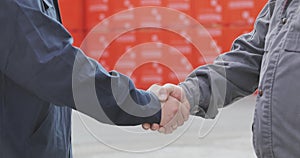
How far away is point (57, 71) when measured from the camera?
1393 millimetres

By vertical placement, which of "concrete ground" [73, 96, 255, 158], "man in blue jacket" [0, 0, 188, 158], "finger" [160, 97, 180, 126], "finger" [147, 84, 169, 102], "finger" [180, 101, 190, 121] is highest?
"man in blue jacket" [0, 0, 188, 158]

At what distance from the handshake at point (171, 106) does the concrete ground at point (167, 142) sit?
1.87 m

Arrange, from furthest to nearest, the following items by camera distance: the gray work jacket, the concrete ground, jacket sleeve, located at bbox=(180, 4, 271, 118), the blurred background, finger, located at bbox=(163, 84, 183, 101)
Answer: the blurred background, the concrete ground, finger, located at bbox=(163, 84, 183, 101), jacket sleeve, located at bbox=(180, 4, 271, 118), the gray work jacket

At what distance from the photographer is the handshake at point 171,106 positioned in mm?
1762

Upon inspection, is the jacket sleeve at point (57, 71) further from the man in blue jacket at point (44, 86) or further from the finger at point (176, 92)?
the finger at point (176, 92)

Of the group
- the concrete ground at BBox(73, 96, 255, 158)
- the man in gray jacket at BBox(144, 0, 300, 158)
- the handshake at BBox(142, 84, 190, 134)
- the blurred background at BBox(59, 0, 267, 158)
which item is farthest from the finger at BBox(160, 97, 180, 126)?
the blurred background at BBox(59, 0, 267, 158)

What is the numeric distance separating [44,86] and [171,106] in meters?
0.55

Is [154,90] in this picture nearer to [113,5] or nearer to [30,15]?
[30,15]

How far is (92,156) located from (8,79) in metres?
2.69

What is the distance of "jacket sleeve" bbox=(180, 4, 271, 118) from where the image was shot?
1676mm

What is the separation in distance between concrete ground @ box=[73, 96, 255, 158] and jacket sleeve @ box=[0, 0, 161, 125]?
2223 millimetres

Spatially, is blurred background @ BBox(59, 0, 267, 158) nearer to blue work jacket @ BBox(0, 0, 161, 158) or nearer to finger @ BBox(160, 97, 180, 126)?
finger @ BBox(160, 97, 180, 126)

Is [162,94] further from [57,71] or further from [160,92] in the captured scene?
[57,71]

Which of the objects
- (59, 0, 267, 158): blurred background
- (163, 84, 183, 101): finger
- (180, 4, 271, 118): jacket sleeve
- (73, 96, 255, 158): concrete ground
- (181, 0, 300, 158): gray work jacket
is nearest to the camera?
(181, 0, 300, 158): gray work jacket
